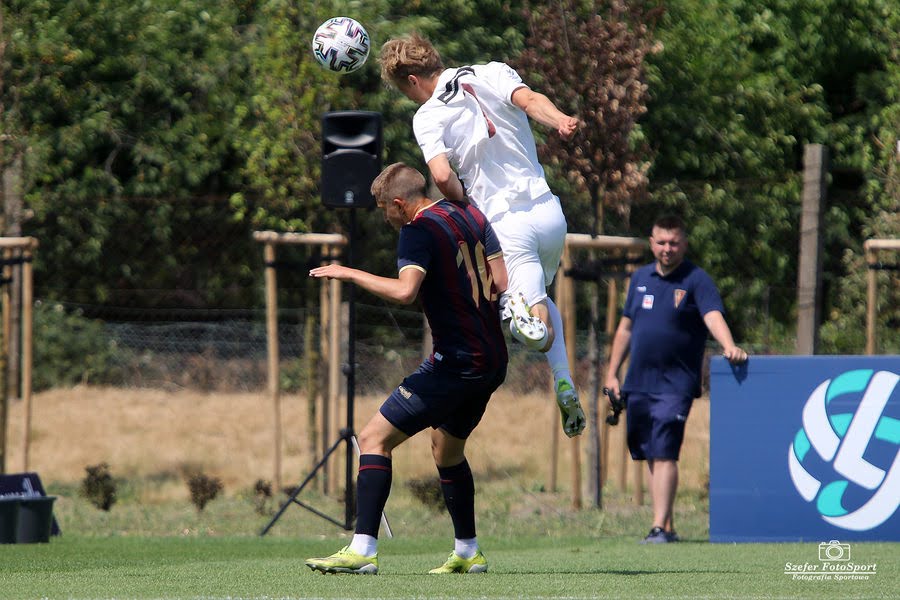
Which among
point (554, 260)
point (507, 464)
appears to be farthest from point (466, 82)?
point (507, 464)

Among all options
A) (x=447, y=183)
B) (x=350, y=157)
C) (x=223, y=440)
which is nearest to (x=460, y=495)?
(x=447, y=183)

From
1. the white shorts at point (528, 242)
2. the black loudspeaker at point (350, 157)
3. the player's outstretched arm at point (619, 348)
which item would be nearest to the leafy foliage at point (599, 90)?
the player's outstretched arm at point (619, 348)

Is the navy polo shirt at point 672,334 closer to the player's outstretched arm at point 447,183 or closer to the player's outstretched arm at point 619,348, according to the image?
the player's outstretched arm at point 619,348

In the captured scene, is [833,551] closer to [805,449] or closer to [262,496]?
[805,449]

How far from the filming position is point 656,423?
807 cm

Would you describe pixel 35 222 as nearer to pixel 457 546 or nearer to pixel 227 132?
pixel 227 132

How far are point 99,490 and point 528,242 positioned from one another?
544 centimetres

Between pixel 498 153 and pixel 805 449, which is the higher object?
pixel 498 153

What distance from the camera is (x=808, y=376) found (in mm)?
7656

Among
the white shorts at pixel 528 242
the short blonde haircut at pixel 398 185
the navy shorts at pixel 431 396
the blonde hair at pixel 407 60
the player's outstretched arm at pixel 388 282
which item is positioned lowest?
the navy shorts at pixel 431 396

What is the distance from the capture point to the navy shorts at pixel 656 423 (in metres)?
8.03

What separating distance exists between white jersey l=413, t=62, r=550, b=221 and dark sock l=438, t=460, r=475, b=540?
115 centimetres

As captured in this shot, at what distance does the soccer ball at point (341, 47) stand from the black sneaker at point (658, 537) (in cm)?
313

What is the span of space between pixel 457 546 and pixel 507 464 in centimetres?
661
